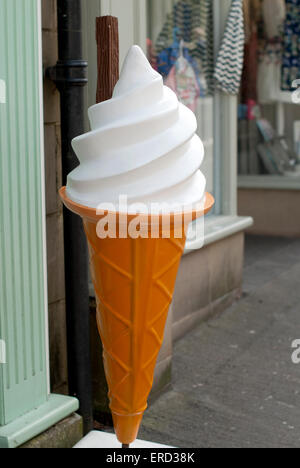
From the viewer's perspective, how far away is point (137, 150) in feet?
7.05

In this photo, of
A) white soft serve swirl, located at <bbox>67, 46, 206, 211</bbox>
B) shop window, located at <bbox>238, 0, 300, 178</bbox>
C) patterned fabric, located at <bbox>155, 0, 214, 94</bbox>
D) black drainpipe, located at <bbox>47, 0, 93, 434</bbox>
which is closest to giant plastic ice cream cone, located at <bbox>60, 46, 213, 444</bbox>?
white soft serve swirl, located at <bbox>67, 46, 206, 211</bbox>

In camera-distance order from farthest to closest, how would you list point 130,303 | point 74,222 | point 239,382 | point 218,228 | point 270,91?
point 270,91 → point 218,228 → point 239,382 → point 74,222 → point 130,303

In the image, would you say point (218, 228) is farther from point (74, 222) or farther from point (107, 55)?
point (107, 55)

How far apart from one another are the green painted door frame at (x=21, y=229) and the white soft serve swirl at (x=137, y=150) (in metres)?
0.68

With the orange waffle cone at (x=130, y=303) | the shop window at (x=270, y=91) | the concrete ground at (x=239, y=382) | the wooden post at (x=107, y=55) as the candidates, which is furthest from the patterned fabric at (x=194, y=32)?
the orange waffle cone at (x=130, y=303)

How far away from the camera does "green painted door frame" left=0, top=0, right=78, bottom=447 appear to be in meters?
2.82

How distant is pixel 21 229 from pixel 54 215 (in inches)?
26.2

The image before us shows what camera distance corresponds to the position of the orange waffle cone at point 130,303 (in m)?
2.19

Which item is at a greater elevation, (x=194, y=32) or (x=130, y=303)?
(x=194, y=32)

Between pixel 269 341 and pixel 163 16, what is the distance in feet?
9.52

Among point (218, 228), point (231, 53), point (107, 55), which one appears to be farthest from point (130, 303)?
point (231, 53)

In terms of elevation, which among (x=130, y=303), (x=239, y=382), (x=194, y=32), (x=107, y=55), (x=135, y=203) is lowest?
(x=239, y=382)

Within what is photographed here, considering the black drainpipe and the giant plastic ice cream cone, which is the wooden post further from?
the black drainpipe
